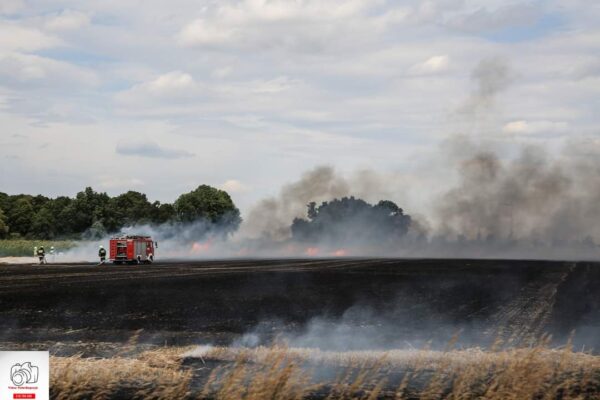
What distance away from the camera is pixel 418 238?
586ft

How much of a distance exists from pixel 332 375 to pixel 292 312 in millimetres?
16230

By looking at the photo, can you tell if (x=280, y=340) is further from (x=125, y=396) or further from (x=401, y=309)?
(x=401, y=309)

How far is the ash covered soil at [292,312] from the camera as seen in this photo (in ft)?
94.9

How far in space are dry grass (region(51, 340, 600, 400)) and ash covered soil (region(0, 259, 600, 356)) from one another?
2.53 m

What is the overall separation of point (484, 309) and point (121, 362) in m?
22.3

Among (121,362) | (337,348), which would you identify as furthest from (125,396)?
(337,348)

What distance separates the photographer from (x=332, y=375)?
2183 centimetres

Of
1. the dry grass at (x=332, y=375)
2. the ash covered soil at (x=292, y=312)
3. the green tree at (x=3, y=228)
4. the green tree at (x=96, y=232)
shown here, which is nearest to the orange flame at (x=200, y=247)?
the green tree at (x=96, y=232)

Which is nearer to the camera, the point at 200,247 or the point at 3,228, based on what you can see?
the point at 200,247

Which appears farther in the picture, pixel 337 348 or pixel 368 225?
pixel 368 225

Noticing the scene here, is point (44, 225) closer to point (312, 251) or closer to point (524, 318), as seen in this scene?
point (312, 251)

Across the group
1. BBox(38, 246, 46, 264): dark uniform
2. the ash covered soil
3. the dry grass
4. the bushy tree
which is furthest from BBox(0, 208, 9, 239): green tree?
the dry grass

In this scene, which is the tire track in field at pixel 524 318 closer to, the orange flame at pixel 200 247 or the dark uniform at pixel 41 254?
the dark uniform at pixel 41 254

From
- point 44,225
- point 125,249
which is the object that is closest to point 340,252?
point 44,225
